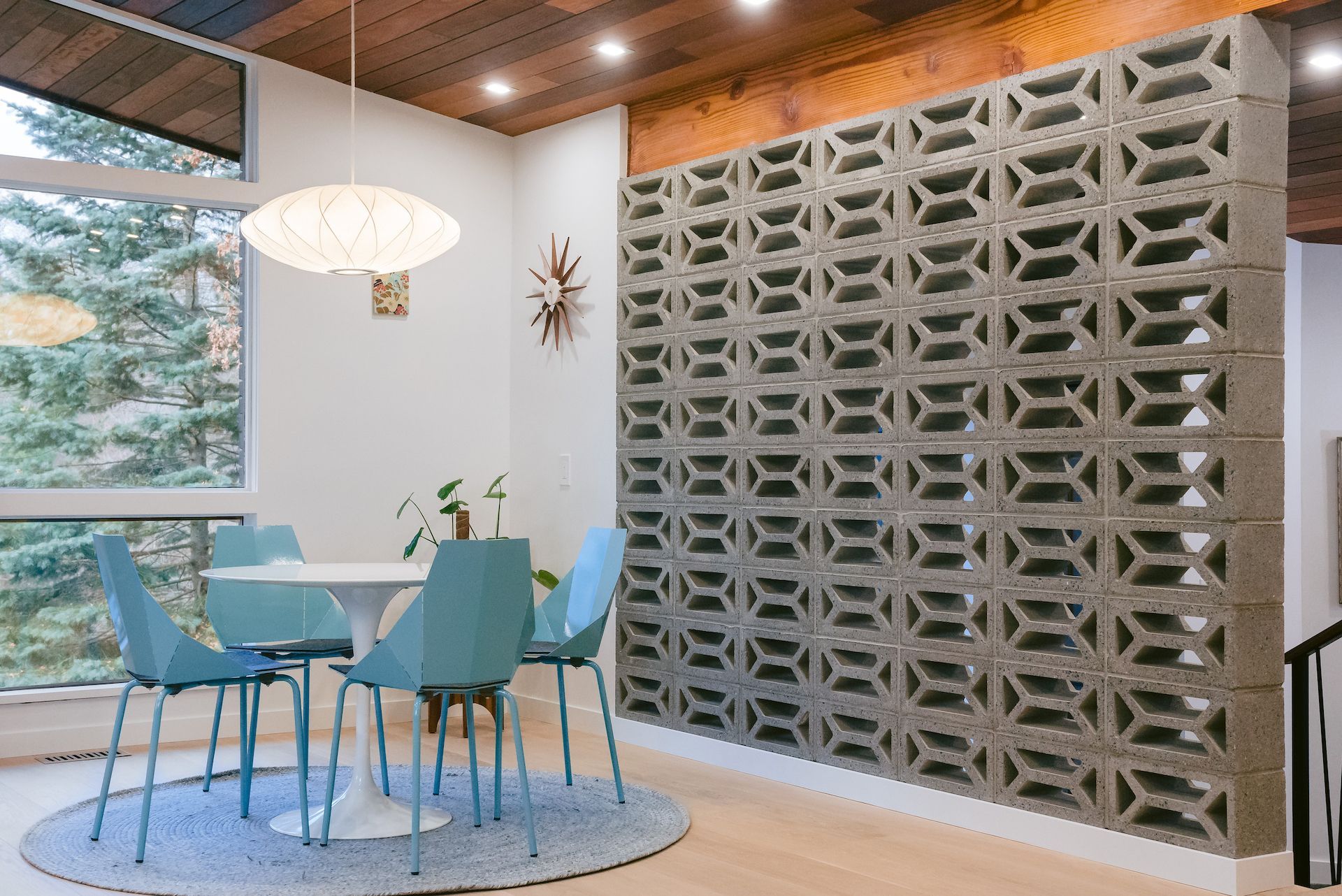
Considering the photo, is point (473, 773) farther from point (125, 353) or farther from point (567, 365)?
point (125, 353)

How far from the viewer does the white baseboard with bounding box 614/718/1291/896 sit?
10.6ft

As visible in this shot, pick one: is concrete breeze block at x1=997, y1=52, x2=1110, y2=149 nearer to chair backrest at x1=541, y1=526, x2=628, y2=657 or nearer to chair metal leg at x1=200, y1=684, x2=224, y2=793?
chair backrest at x1=541, y1=526, x2=628, y2=657

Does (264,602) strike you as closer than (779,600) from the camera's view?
Yes

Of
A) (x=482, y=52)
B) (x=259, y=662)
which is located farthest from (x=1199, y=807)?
(x=482, y=52)

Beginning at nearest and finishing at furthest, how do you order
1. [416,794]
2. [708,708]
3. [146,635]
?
[416,794] < [146,635] < [708,708]

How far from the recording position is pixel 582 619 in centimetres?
429

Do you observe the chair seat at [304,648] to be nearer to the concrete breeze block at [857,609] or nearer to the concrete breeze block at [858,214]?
the concrete breeze block at [857,609]

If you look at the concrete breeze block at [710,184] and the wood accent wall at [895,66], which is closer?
the wood accent wall at [895,66]

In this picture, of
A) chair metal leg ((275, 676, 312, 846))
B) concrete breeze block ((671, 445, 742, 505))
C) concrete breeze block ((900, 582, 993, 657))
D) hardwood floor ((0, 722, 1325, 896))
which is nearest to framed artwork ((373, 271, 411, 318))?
concrete breeze block ((671, 445, 742, 505))

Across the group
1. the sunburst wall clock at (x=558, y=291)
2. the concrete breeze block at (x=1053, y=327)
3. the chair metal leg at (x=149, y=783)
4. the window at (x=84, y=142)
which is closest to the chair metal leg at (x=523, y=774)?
the chair metal leg at (x=149, y=783)

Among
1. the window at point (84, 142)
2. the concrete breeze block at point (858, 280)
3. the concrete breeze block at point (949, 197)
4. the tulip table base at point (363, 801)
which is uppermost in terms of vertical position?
the window at point (84, 142)

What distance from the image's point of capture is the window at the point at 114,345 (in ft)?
15.6

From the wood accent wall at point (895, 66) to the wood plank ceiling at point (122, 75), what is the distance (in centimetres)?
179

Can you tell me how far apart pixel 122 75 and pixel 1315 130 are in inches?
192
